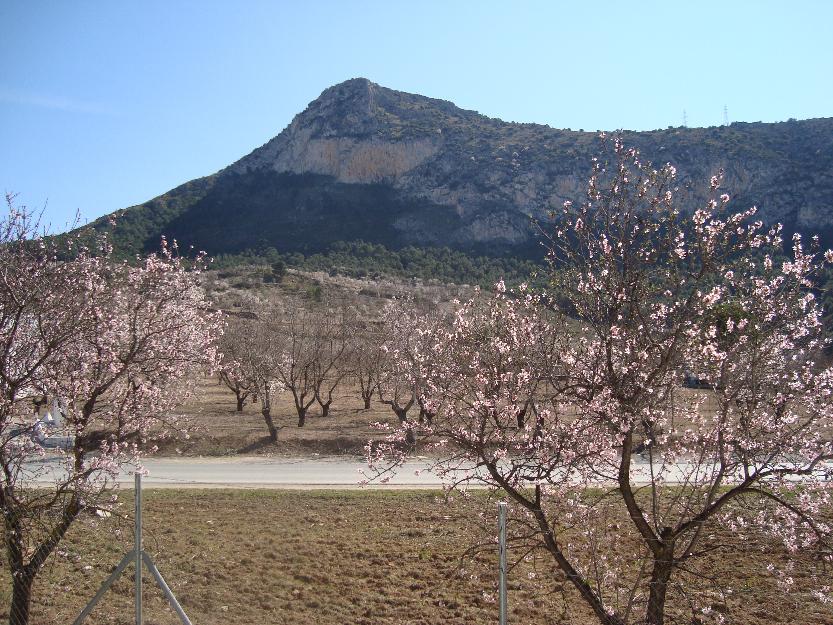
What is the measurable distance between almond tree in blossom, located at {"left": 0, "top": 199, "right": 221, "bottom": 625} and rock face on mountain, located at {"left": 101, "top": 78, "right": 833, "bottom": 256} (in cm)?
5270

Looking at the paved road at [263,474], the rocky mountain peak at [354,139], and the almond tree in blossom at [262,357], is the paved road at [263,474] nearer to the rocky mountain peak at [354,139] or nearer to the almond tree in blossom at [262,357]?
the almond tree in blossom at [262,357]

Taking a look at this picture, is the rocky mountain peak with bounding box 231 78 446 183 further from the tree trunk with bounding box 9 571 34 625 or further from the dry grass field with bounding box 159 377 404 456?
the tree trunk with bounding box 9 571 34 625

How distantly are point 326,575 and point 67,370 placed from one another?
438cm

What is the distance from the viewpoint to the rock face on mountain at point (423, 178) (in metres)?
67.3

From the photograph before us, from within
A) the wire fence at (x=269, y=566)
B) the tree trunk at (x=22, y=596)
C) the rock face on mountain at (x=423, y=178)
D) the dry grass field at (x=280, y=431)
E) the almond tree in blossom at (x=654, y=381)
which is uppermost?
the rock face on mountain at (x=423, y=178)

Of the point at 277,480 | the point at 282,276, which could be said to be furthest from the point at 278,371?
the point at 282,276

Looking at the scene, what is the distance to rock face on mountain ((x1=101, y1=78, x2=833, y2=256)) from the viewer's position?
67.3 metres

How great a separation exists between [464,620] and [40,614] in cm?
497

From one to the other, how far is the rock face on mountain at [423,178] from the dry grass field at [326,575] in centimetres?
5009

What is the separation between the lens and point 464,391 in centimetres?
617

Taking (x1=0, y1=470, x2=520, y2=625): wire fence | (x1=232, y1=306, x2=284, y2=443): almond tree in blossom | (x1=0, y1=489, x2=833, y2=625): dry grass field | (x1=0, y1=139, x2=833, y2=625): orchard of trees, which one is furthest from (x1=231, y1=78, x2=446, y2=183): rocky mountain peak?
(x1=0, y1=139, x2=833, y2=625): orchard of trees

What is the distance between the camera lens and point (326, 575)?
906 cm

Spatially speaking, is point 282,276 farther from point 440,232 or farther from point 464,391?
point 464,391

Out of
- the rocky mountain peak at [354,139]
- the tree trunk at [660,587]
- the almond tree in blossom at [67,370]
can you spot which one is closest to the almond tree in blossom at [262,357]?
the almond tree in blossom at [67,370]
